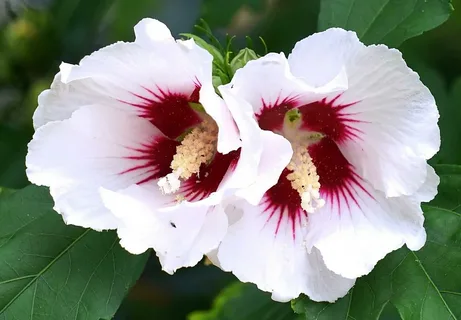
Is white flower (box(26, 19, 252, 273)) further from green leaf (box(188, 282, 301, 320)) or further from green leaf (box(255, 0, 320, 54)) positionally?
green leaf (box(255, 0, 320, 54))

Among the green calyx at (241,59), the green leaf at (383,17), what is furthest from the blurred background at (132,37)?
the green calyx at (241,59)

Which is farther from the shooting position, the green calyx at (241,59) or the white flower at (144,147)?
the green calyx at (241,59)

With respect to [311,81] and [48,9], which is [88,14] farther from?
[311,81]

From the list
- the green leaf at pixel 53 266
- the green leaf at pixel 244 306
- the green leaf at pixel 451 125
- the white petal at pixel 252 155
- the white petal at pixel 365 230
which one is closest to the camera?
the white petal at pixel 252 155

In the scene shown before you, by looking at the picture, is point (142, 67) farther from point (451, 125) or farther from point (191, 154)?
point (451, 125)

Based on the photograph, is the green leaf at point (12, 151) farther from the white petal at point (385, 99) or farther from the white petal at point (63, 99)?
the white petal at point (385, 99)

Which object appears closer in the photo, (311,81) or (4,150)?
(311,81)

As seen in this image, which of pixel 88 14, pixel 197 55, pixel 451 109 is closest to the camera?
pixel 197 55

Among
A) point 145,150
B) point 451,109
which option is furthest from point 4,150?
point 451,109
